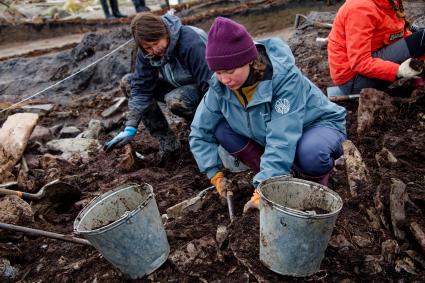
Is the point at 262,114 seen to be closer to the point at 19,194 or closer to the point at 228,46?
the point at 228,46

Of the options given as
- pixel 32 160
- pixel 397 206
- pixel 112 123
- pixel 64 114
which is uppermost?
pixel 397 206

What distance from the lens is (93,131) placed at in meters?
4.91

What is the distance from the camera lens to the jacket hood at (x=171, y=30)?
10.2 ft

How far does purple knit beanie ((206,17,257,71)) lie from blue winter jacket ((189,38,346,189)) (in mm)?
209

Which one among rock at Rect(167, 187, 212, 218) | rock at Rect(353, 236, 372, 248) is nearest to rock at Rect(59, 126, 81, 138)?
rock at Rect(167, 187, 212, 218)

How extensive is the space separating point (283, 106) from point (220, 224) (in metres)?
0.83

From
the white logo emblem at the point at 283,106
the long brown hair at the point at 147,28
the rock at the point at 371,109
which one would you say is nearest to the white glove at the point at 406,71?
the rock at the point at 371,109

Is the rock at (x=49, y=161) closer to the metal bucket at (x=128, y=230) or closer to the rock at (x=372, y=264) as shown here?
the metal bucket at (x=128, y=230)

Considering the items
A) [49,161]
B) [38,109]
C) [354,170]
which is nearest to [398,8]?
[354,170]

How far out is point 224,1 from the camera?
1198 cm

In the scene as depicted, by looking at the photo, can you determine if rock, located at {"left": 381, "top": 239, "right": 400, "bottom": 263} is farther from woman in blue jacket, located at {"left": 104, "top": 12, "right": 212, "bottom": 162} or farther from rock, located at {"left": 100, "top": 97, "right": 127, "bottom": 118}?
rock, located at {"left": 100, "top": 97, "right": 127, "bottom": 118}

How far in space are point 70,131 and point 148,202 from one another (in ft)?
11.6

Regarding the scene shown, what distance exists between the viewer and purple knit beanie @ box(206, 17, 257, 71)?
2.07 meters

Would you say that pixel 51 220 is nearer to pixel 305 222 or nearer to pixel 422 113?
pixel 305 222
